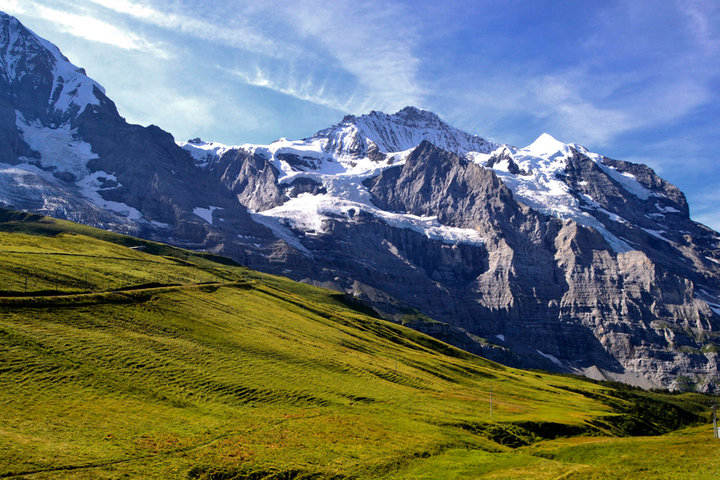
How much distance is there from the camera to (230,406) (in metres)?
65.1

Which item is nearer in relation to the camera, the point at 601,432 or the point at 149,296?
the point at 601,432

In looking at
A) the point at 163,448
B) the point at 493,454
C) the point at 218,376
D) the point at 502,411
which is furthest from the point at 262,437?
the point at 502,411

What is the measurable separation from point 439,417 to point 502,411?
75.7ft

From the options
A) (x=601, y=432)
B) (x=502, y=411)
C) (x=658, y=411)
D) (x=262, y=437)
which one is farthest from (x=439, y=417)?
(x=658, y=411)

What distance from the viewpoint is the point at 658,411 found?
194 metres

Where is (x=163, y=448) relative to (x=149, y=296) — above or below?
below

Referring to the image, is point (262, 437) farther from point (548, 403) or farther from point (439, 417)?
point (548, 403)

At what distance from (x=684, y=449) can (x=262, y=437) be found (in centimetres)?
4120

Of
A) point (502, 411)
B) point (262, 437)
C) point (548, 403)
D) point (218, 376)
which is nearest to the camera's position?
point (262, 437)

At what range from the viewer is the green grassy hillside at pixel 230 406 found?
1890 inches

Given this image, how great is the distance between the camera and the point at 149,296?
10462 centimetres

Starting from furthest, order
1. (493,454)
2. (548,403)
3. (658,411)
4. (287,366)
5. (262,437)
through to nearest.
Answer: (658,411), (548,403), (287,366), (493,454), (262,437)

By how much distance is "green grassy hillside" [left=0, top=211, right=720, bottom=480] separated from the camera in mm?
48000

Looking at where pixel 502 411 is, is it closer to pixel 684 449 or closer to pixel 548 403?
pixel 548 403
